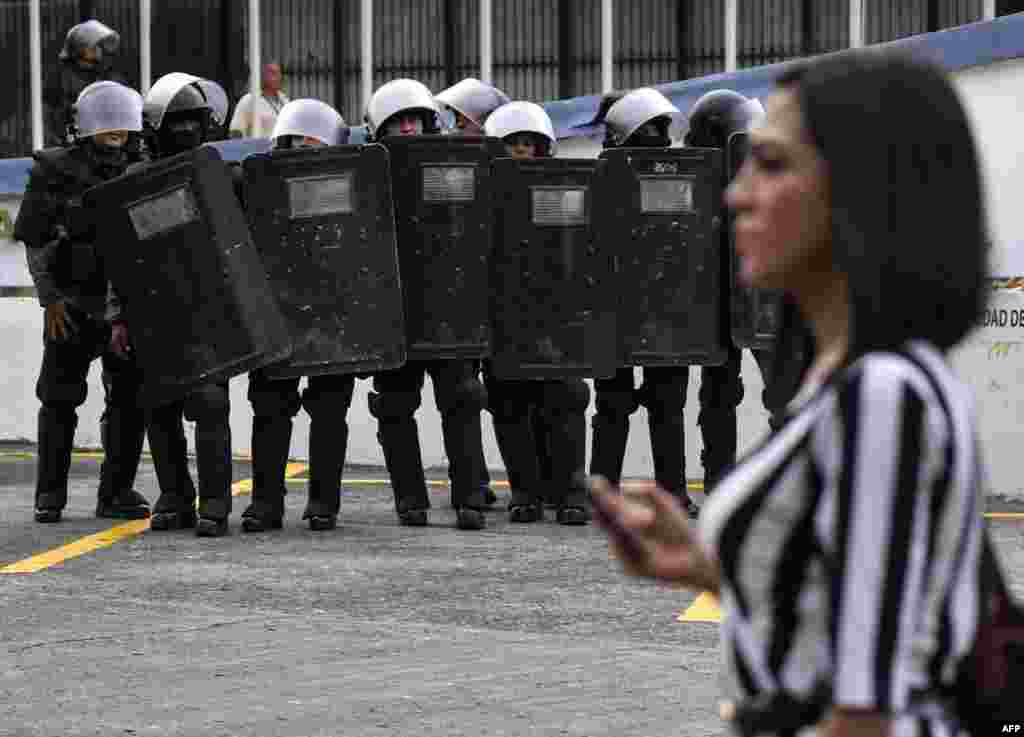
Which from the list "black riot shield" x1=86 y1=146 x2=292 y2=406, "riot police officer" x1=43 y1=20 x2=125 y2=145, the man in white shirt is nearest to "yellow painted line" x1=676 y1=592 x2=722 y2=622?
"black riot shield" x1=86 y1=146 x2=292 y2=406

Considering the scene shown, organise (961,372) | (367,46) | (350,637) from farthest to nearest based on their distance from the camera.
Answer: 1. (367,46)
2. (961,372)
3. (350,637)

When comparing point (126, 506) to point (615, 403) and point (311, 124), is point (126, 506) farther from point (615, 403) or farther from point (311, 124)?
point (615, 403)

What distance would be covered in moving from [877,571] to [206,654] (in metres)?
5.08

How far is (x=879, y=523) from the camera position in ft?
6.35

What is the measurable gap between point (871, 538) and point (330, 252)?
26.5ft

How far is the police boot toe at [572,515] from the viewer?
1023 centimetres

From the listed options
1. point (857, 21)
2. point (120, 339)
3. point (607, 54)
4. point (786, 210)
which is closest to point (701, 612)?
point (120, 339)

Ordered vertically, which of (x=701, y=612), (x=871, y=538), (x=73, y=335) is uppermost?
(x=871, y=538)

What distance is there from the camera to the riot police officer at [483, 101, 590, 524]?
10328mm

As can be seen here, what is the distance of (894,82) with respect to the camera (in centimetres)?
205

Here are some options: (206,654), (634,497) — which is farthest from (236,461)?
(634,497)

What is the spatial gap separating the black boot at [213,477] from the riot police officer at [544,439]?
1.15 meters

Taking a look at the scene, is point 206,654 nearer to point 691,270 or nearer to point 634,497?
A: point 691,270

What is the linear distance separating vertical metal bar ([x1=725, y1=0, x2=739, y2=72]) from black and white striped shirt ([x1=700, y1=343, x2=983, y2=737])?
50.0 ft
